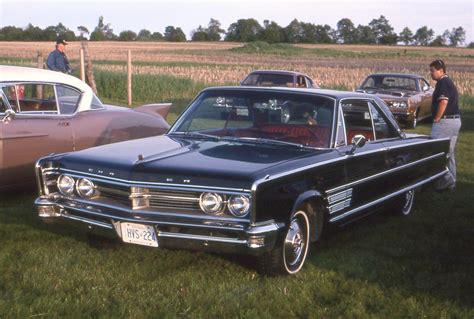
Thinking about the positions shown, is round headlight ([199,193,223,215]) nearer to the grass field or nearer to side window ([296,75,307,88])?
the grass field

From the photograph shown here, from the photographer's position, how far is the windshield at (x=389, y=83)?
17.8 metres

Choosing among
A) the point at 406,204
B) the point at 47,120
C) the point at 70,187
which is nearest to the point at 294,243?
the point at 70,187

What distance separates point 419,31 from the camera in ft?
381

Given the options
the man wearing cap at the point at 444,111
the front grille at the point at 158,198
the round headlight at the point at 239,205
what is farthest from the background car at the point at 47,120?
the man wearing cap at the point at 444,111

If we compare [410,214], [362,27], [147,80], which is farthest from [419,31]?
[410,214]

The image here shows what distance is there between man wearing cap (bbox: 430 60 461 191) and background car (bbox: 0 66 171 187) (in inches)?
140

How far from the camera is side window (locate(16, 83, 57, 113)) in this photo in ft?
25.3

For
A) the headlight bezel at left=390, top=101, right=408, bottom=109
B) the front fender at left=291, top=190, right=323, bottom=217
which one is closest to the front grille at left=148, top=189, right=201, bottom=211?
the front fender at left=291, top=190, right=323, bottom=217

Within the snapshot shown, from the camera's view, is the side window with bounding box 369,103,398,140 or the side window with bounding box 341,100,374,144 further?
the side window with bounding box 369,103,398,140

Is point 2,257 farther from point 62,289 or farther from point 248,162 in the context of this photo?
point 248,162

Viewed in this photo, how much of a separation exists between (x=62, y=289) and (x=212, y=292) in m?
1.02

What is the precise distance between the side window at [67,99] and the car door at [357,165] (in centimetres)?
327

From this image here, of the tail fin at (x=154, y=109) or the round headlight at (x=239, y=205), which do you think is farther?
the tail fin at (x=154, y=109)

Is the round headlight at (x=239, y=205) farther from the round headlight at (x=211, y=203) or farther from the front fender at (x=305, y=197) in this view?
the front fender at (x=305, y=197)
